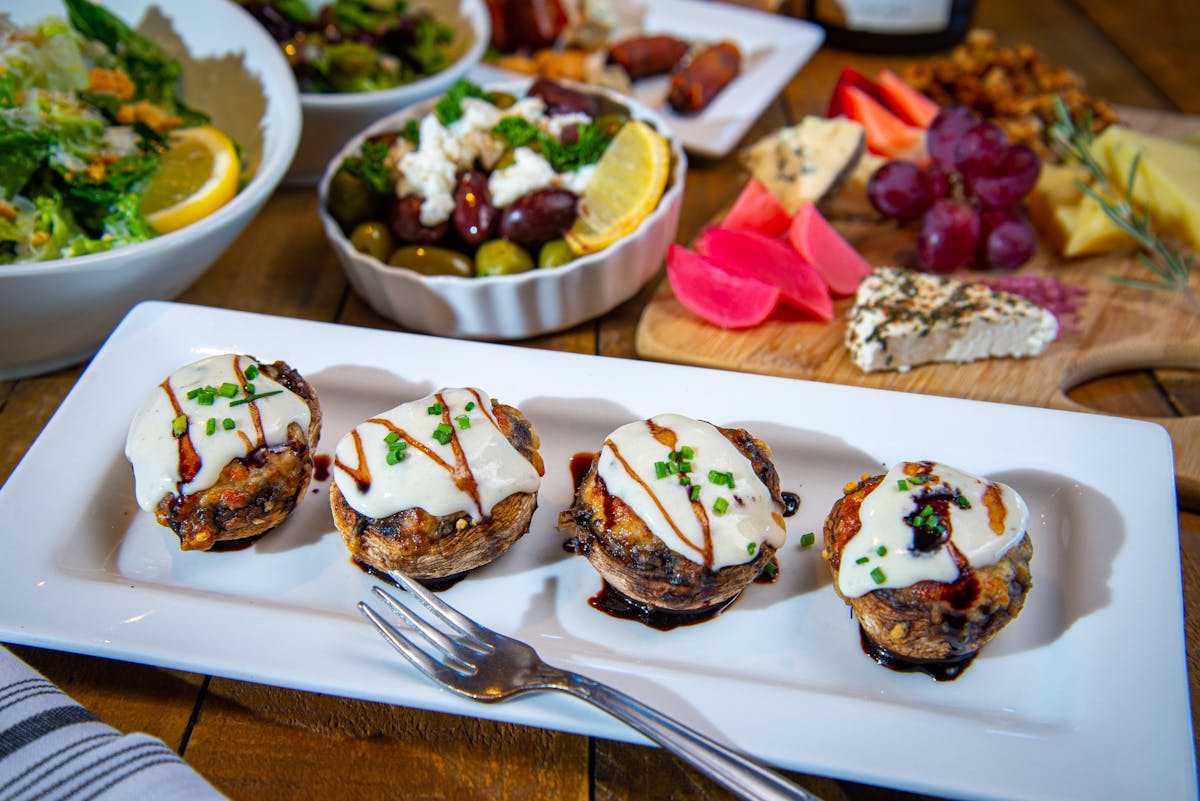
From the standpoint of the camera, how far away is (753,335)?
2.80m

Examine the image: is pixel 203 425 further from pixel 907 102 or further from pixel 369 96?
pixel 907 102

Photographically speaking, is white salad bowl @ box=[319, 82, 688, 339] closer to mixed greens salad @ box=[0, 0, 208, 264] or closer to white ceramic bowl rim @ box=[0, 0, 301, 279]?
white ceramic bowl rim @ box=[0, 0, 301, 279]

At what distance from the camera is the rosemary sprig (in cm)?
281

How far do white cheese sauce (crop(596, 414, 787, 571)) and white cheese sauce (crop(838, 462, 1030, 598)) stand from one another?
0.19 meters

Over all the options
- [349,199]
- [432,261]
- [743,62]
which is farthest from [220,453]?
[743,62]

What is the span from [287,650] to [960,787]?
133cm

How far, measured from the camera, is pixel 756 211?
9.91 feet

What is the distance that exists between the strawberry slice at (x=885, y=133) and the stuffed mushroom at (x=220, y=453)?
2.51 m

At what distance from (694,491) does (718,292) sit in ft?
3.52

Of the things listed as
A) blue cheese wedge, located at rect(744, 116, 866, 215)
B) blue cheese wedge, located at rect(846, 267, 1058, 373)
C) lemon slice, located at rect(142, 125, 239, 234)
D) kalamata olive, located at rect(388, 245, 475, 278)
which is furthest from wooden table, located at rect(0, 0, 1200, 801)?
blue cheese wedge, located at rect(744, 116, 866, 215)

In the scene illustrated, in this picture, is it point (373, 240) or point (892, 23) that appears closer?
point (373, 240)

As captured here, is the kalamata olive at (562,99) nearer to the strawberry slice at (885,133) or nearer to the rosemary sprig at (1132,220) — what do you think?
the strawberry slice at (885,133)

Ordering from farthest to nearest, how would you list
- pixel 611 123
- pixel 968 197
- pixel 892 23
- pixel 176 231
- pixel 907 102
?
pixel 892 23
pixel 907 102
pixel 968 197
pixel 611 123
pixel 176 231

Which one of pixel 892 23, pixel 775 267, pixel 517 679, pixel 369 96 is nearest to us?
pixel 517 679
